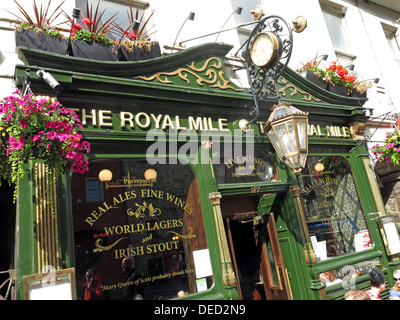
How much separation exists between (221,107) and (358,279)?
15.2 feet

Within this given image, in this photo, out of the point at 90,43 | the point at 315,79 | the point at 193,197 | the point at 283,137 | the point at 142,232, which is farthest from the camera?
the point at 315,79

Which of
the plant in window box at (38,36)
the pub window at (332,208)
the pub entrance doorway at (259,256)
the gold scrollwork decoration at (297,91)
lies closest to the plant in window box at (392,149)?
the pub window at (332,208)

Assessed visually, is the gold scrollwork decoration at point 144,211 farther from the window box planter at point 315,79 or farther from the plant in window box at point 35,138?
the window box planter at point 315,79

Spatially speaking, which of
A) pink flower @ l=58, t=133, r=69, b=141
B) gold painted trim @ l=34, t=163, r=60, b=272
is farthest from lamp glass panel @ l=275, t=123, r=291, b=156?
gold painted trim @ l=34, t=163, r=60, b=272

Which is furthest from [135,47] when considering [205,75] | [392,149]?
[392,149]

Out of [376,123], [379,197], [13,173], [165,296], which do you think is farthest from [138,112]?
[376,123]

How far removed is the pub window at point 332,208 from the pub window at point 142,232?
2864 millimetres

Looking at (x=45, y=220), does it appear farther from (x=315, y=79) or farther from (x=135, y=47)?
(x=315, y=79)

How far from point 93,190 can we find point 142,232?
1.00m

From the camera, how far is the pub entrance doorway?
20.1 ft

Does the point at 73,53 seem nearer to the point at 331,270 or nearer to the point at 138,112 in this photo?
the point at 138,112

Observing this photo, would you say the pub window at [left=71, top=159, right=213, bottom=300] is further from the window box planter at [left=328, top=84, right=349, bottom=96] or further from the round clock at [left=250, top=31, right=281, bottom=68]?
the window box planter at [left=328, top=84, right=349, bottom=96]

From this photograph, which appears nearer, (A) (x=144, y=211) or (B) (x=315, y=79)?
(A) (x=144, y=211)

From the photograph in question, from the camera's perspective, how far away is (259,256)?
6.63 m
